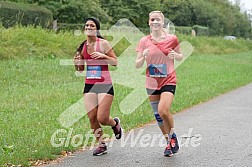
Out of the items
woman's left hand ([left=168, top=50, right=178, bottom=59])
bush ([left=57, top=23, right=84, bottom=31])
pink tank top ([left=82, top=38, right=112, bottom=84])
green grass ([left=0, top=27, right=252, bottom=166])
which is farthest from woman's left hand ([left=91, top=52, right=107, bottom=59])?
bush ([left=57, top=23, right=84, bottom=31])

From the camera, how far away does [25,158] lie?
6.98 meters

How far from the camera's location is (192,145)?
824 centimetres

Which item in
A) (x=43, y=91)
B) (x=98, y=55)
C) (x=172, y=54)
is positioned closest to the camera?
(x=172, y=54)

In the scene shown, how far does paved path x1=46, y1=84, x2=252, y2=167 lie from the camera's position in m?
7.03

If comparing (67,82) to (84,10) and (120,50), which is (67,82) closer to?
(120,50)

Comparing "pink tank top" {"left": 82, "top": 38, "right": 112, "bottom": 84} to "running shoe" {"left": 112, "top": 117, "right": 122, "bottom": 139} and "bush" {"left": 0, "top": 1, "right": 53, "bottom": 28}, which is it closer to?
"running shoe" {"left": 112, "top": 117, "right": 122, "bottom": 139}

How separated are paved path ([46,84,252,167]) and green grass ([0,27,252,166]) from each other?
542 mm

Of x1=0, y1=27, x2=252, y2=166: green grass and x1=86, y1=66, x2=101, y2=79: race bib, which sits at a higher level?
x1=86, y1=66, x2=101, y2=79: race bib

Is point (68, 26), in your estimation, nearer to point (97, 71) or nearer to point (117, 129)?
point (117, 129)

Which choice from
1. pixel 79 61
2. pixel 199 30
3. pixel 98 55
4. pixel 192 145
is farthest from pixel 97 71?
pixel 199 30

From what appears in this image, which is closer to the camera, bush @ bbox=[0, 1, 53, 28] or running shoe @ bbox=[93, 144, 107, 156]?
running shoe @ bbox=[93, 144, 107, 156]

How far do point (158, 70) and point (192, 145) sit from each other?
1.68m

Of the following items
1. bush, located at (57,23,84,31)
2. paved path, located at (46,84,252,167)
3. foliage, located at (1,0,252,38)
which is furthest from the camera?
foliage, located at (1,0,252,38)

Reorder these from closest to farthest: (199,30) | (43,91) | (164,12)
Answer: (43,91) → (199,30) → (164,12)
